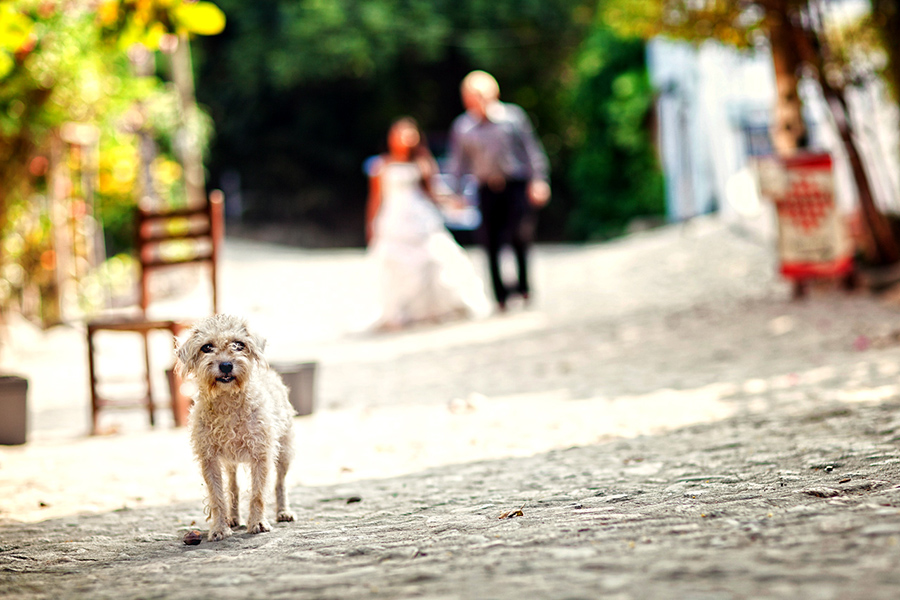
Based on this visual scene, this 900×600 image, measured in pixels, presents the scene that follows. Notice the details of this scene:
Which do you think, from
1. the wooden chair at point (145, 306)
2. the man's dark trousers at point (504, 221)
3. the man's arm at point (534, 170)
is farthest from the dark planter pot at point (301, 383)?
the man's arm at point (534, 170)

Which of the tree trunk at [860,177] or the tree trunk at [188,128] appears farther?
the tree trunk at [188,128]

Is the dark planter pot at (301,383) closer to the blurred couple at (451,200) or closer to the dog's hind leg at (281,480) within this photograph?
the dog's hind leg at (281,480)

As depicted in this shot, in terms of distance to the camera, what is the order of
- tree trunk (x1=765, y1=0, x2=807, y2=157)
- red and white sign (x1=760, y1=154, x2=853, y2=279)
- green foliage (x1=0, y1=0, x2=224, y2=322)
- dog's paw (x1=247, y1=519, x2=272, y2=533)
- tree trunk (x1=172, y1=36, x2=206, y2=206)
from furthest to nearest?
tree trunk (x1=172, y1=36, x2=206, y2=206), tree trunk (x1=765, y1=0, x2=807, y2=157), green foliage (x1=0, y1=0, x2=224, y2=322), red and white sign (x1=760, y1=154, x2=853, y2=279), dog's paw (x1=247, y1=519, x2=272, y2=533)

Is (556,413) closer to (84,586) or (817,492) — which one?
(817,492)

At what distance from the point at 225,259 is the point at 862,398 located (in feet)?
44.1

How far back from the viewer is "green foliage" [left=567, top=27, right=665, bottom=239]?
24.7m

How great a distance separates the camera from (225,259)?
17.5 metres

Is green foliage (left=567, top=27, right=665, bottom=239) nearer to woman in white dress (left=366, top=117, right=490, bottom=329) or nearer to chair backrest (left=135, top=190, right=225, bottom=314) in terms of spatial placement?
woman in white dress (left=366, top=117, right=490, bottom=329)

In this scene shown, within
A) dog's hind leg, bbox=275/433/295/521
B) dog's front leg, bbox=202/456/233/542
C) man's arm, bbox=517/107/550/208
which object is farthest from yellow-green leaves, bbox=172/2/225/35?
man's arm, bbox=517/107/550/208

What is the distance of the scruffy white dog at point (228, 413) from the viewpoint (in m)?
3.70

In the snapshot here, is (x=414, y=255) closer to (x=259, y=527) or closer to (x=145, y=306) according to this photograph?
(x=145, y=306)

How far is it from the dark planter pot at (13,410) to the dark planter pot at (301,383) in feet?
4.84

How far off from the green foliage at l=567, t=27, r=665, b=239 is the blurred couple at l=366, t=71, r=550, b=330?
14069 mm

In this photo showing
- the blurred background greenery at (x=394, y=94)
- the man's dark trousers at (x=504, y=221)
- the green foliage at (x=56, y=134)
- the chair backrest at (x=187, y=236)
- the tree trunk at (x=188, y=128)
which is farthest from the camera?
the blurred background greenery at (x=394, y=94)
